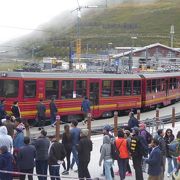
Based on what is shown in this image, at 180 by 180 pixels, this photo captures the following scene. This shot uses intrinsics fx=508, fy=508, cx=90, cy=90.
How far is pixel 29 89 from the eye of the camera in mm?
21703

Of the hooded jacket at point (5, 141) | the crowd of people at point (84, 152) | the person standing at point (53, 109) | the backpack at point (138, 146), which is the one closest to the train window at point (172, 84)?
the person standing at point (53, 109)

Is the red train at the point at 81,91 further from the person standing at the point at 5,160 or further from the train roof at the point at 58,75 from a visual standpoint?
the person standing at the point at 5,160

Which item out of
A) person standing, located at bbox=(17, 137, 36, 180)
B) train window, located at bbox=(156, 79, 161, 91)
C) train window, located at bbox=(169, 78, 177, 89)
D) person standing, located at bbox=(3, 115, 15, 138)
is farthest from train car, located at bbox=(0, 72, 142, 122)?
person standing, located at bbox=(17, 137, 36, 180)

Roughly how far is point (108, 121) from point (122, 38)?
4921 inches

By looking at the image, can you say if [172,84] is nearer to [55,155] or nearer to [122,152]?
[122,152]

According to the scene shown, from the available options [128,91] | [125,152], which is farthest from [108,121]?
[125,152]

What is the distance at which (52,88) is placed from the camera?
22.8 meters

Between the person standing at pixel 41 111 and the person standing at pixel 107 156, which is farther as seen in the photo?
the person standing at pixel 41 111

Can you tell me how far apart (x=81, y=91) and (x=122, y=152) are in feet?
39.4

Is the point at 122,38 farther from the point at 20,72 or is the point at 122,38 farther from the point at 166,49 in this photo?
the point at 20,72

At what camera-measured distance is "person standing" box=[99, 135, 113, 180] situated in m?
12.0

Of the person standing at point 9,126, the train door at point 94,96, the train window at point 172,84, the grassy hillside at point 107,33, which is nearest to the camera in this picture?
the person standing at point 9,126

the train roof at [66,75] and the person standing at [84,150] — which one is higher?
the train roof at [66,75]

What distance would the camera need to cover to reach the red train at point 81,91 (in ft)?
70.6
